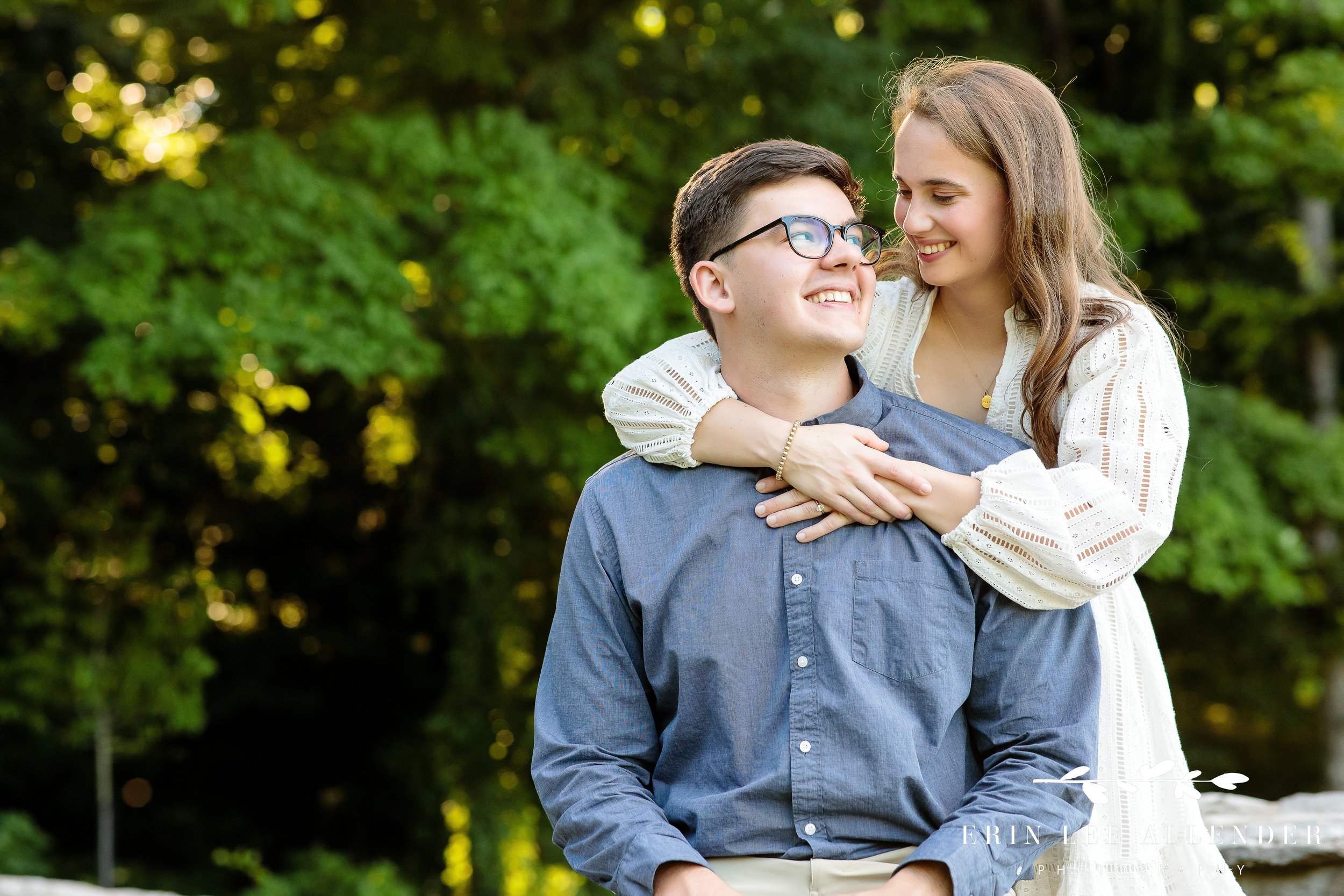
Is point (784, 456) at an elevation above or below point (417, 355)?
below

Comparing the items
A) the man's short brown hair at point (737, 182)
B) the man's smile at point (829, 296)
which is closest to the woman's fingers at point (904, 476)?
the man's smile at point (829, 296)

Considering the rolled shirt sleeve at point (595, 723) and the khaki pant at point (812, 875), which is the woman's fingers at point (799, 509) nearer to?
the rolled shirt sleeve at point (595, 723)

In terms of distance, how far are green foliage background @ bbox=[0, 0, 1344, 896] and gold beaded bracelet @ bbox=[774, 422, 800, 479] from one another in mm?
4089

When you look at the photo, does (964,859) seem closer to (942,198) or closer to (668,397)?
(668,397)

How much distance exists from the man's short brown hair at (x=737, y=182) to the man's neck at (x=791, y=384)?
6.2 inches

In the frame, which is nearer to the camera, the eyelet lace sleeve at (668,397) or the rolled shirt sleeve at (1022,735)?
the rolled shirt sleeve at (1022,735)

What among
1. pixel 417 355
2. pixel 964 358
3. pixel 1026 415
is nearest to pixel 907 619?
pixel 1026 415

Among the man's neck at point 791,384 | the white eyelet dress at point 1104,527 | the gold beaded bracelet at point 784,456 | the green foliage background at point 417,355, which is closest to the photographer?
the white eyelet dress at point 1104,527

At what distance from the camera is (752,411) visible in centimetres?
190

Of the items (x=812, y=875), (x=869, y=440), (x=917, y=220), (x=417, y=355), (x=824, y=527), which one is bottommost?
(x=812, y=875)

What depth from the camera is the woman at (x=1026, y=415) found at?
5.75 feet

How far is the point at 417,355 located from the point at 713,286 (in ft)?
14.4

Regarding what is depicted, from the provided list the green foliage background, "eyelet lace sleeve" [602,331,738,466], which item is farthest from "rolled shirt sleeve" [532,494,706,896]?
the green foliage background

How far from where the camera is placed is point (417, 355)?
6.15 m
